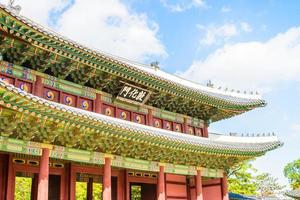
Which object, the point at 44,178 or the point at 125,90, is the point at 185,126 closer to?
the point at 125,90

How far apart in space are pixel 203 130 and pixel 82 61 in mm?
9221

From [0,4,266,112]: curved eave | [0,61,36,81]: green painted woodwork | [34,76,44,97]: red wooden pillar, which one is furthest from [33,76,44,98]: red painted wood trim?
[0,4,266,112]: curved eave

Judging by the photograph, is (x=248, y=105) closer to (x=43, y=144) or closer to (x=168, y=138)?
(x=168, y=138)

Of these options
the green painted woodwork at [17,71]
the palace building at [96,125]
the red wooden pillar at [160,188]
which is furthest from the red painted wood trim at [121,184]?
the green painted woodwork at [17,71]

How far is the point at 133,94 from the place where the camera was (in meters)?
15.9

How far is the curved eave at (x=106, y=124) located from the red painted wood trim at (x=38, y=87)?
912 mm

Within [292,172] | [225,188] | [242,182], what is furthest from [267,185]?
[225,188]

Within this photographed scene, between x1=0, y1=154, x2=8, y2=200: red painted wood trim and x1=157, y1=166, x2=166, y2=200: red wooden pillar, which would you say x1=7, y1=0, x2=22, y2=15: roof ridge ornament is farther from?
x1=157, y1=166, x2=166, y2=200: red wooden pillar

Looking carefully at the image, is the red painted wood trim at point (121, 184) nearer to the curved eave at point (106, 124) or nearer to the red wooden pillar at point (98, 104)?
the curved eave at point (106, 124)

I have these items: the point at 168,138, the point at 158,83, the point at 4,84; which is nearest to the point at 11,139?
the point at 4,84

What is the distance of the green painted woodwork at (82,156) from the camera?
Result: 10688 millimetres

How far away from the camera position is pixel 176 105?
1808 cm

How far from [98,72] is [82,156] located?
3.48 metres

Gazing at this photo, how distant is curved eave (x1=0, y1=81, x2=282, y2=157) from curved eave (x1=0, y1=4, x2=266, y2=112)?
6.12 ft
